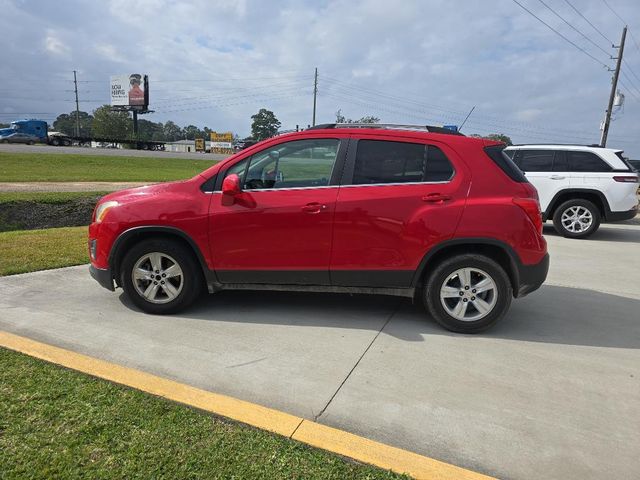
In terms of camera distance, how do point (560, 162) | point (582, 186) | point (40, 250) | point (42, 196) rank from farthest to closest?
point (42, 196)
point (560, 162)
point (582, 186)
point (40, 250)

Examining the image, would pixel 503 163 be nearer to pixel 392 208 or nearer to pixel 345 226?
pixel 392 208

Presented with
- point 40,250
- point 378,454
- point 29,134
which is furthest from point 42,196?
A: point 29,134

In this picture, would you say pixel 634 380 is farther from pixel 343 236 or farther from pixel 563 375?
pixel 343 236

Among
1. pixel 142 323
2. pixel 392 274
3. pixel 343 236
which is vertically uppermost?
pixel 343 236

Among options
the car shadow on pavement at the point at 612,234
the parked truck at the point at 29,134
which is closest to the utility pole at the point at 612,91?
the car shadow on pavement at the point at 612,234

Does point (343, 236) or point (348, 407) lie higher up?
point (343, 236)

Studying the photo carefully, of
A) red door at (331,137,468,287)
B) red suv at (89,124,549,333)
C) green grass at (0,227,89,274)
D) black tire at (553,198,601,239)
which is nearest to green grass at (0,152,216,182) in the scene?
green grass at (0,227,89,274)

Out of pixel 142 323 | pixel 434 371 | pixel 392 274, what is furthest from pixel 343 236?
pixel 142 323

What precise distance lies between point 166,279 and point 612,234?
9.81 metres

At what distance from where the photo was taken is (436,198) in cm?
396

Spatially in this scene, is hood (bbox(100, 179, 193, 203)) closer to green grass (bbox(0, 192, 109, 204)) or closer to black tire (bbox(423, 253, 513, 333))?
black tire (bbox(423, 253, 513, 333))

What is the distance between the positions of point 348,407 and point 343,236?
1.56 meters

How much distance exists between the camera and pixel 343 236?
159 inches

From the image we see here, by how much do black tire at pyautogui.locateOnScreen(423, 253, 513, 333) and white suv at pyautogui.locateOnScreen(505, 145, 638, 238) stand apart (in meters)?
6.36
